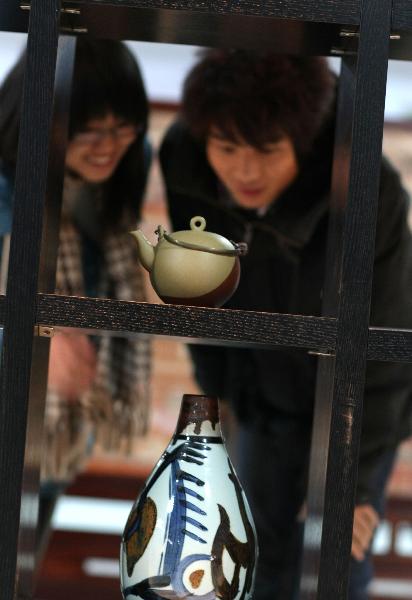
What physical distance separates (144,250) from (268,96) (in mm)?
742

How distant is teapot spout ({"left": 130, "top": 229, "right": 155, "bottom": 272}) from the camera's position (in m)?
1.14

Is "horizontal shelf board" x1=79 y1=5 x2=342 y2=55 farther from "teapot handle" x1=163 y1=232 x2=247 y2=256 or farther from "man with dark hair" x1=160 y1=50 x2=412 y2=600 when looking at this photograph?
"man with dark hair" x1=160 y1=50 x2=412 y2=600

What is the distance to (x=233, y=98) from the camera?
178 centimetres

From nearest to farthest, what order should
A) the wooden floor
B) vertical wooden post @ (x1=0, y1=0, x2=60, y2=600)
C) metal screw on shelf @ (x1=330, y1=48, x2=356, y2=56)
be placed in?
vertical wooden post @ (x1=0, y1=0, x2=60, y2=600)
metal screw on shelf @ (x1=330, y1=48, x2=356, y2=56)
the wooden floor

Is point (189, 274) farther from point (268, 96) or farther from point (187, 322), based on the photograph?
point (268, 96)

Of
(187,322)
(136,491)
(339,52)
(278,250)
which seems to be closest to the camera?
(187,322)

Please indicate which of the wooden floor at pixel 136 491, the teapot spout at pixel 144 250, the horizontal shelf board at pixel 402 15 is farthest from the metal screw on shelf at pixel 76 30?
the wooden floor at pixel 136 491

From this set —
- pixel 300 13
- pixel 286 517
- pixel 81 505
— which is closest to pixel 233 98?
pixel 300 13

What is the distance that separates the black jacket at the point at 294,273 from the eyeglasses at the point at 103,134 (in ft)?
0.41

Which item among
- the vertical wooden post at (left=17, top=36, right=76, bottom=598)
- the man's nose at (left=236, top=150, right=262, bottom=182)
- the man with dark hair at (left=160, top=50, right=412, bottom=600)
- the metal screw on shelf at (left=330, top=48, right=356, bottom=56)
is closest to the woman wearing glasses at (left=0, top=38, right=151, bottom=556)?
the man with dark hair at (left=160, top=50, right=412, bottom=600)

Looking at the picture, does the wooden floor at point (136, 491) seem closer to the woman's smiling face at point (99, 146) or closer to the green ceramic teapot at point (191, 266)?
the woman's smiling face at point (99, 146)

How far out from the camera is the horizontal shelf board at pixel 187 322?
1.05 meters

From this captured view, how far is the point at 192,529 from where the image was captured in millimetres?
1049

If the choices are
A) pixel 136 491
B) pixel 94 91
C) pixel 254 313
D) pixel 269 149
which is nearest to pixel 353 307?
pixel 254 313
